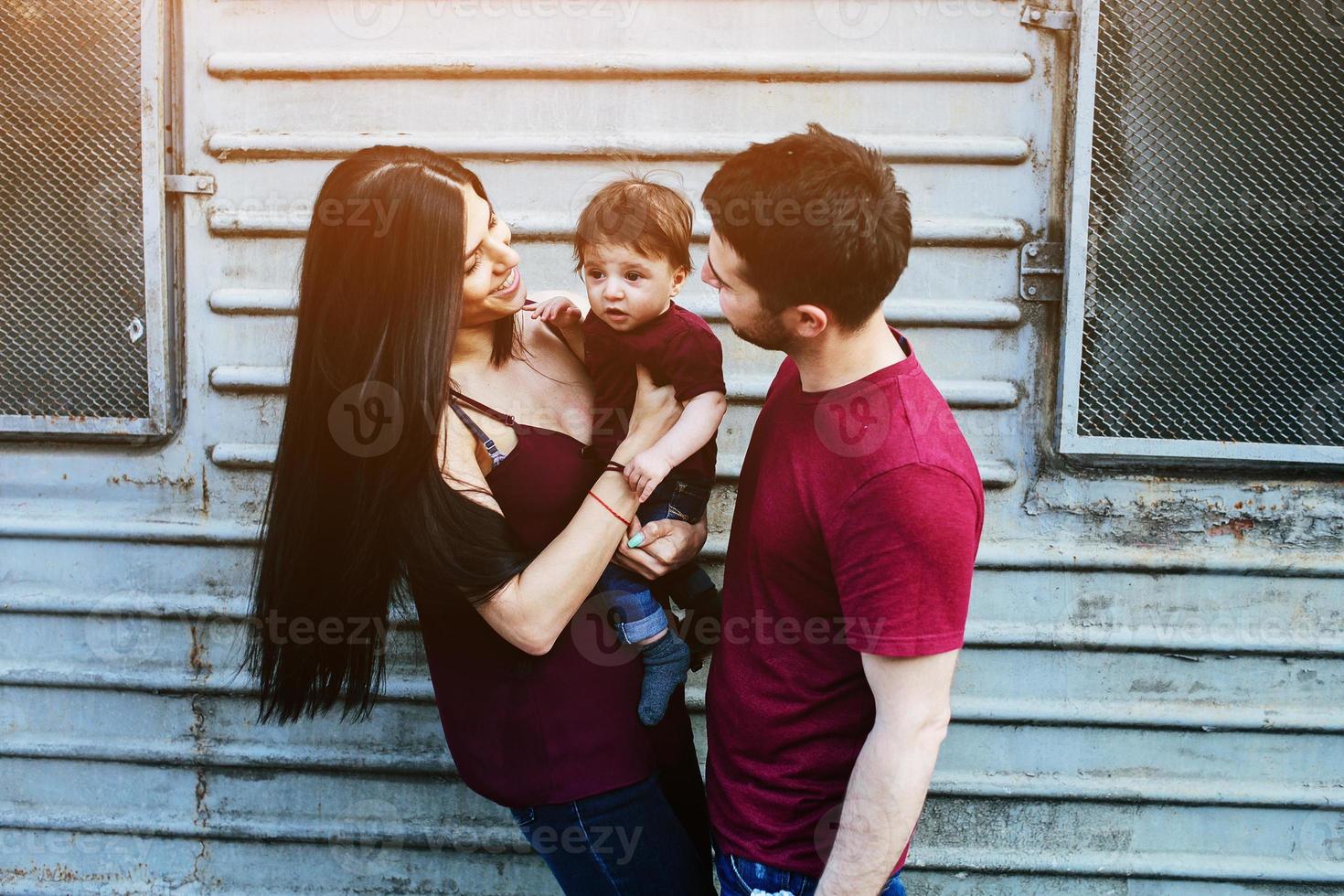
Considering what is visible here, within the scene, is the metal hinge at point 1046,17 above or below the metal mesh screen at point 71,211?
above

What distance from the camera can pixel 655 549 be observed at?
6.23 ft

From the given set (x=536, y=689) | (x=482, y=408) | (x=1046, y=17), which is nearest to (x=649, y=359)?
(x=482, y=408)

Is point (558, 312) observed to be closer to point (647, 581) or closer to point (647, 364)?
point (647, 364)

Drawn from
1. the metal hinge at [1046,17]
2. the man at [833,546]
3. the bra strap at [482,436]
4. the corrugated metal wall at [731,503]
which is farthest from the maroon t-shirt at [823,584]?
the metal hinge at [1046,17]

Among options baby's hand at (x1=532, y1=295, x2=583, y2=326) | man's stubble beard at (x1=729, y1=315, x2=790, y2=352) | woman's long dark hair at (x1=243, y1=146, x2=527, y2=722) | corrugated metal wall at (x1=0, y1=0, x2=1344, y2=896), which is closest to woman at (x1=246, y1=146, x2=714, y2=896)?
woman's long dark hair at (x1=243, y1=146, x2=527, y2=722)

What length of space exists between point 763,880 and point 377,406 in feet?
3.78

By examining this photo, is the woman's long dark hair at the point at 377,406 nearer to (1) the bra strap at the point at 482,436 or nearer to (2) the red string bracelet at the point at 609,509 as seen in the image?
(1) the bra strap at the point at 482,436

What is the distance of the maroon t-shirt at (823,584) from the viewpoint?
4.48ft

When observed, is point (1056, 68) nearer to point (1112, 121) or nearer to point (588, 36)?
point (1112, 121)

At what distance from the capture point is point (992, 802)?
2.63 metres

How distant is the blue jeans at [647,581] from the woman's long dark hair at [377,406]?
26 centimetres

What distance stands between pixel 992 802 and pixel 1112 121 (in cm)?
201

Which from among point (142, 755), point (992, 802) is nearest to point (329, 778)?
A: point (142, 755)

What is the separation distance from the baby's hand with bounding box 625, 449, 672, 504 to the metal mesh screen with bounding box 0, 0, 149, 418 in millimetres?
1753
